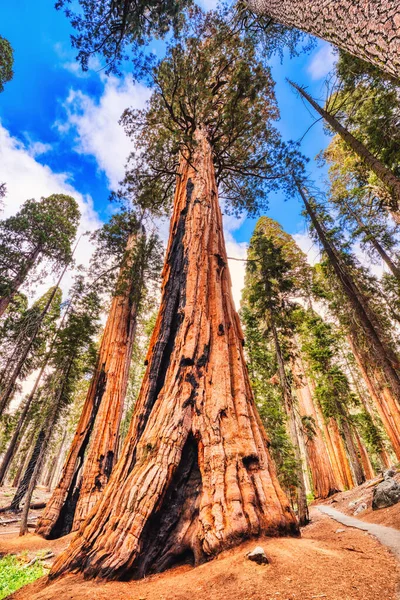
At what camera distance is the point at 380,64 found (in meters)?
2.50

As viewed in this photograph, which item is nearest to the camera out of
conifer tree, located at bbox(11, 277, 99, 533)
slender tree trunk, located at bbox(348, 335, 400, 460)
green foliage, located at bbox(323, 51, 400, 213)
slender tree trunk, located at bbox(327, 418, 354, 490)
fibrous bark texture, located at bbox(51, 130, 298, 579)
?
fibrous bark texture, located at bbox(51, 130, 298, 579)

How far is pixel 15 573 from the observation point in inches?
165

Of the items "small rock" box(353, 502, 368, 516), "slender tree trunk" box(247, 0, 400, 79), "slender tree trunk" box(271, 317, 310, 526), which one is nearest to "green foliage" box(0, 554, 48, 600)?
"slender tree trunk" box(271, 317, 310, 526)

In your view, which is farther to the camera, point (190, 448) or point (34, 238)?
point (34, 238)

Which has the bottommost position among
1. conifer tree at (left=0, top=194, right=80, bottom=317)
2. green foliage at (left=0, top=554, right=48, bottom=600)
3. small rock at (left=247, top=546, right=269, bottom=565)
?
green foliage at (left=0, top=554, right=48, bottom=600)

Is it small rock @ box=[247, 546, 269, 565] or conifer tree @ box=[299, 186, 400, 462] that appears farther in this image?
conifer tree @ box=[299, 186, 400, 462]

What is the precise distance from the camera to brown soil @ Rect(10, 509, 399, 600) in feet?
4.46

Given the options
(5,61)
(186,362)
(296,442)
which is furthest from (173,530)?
(5,61)

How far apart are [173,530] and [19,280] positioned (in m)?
17.2

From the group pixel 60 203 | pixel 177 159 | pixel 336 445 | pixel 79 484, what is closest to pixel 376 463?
pixel 336 445

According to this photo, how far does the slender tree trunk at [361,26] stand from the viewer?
2295mm

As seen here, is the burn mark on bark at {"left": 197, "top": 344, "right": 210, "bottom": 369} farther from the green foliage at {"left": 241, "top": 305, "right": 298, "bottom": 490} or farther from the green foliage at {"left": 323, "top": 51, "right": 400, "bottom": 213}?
the green foliage at {"left": 323, "top": 51, "right": 400, "bottom": 213}

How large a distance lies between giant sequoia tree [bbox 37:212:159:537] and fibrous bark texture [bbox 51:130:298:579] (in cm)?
509

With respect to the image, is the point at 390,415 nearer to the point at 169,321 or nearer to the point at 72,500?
the point at 72,500
